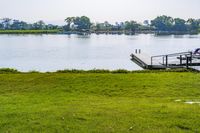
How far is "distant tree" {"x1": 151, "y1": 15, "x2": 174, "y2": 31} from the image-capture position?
189 m

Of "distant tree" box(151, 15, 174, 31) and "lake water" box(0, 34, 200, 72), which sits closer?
"lake water" box(0, 34, 200, 72)

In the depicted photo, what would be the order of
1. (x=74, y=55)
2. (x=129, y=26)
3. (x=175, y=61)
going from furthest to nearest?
1. (x=129, y=26)
2. (x=74, y=55)
3. (x=175, y=61)

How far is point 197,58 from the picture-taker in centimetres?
3369

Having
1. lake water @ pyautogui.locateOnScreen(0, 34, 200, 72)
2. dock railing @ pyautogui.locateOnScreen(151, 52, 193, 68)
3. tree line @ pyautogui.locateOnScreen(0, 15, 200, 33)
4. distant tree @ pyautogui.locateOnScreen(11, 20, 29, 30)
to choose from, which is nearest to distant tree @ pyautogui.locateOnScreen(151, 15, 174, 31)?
tree line @ pyautogui.locateOnScreen(0, 15, 200, 33)

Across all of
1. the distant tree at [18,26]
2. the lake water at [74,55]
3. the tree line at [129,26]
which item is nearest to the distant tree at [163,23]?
the tree line at [129,26]

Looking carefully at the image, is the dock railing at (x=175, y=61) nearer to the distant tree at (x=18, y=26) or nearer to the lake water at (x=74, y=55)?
the lake water at (x=74, y=55)

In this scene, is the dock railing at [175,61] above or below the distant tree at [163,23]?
below

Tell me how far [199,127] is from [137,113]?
4.64 feet

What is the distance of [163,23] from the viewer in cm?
19238

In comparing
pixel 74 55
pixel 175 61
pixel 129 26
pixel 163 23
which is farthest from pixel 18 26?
pixel 175 61

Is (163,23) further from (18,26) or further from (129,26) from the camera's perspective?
(18,26)

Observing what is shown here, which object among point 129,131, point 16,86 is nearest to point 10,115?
point 129,131

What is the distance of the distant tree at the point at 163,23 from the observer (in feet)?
619

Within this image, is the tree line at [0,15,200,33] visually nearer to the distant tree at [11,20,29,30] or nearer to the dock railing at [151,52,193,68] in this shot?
the distant tree at [11,20,29,30]
